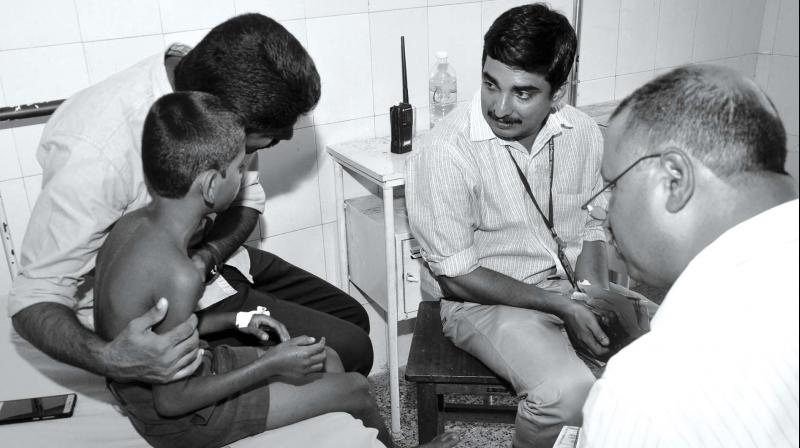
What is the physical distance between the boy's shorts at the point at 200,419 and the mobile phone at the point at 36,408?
17 centimetres

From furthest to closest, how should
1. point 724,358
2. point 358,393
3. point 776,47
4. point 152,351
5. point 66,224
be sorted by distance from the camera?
point 776,47 < point 358,393 < point 66,224 < point 152,351 < point 724,358

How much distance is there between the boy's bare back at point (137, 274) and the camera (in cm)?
133

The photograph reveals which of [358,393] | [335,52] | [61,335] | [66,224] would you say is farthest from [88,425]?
[335,52]

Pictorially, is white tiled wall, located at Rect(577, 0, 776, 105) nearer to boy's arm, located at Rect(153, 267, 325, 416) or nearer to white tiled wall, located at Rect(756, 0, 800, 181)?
white tiled wall, located at Rect(756, 0, 800, 181)

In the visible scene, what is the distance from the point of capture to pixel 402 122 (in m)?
2.39

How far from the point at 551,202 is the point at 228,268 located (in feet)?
3.17

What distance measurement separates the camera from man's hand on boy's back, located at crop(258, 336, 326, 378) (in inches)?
57.3

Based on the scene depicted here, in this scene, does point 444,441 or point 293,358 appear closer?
point 293,358

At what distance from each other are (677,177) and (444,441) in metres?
1.00

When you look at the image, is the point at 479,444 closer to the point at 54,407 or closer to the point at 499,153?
the point at 499,153

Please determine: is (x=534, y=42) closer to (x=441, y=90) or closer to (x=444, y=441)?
(x=441, y=90)

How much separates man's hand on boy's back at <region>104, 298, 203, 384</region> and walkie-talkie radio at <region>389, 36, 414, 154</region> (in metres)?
1.18

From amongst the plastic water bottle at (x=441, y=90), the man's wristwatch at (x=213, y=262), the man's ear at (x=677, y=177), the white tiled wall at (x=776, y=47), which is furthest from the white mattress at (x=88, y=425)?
the white tiled wall at (x=776, y=47)

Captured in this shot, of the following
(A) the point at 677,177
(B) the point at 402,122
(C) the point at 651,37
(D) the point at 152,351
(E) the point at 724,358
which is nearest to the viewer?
(E) the point at 724,358
